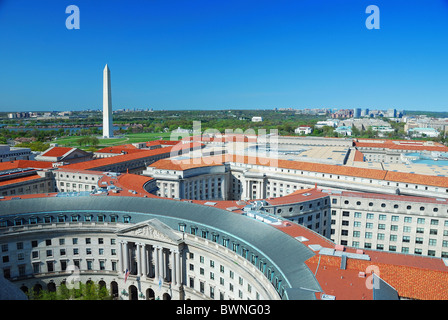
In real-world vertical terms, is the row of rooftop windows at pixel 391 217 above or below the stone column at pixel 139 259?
above

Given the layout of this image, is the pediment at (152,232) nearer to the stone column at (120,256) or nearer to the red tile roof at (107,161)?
the stone column at (120,256)

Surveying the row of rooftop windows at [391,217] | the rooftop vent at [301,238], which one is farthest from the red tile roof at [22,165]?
the row of rooftop windows at [391,217]

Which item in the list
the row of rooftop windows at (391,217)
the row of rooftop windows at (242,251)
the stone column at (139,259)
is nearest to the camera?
the row of rooftop windows at (242,251)

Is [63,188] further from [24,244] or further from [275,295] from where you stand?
[275,295]

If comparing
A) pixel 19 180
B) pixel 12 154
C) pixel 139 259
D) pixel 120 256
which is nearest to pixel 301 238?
pixel 139 259

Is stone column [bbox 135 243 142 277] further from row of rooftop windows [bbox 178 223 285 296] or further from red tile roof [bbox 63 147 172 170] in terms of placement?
red tile roof [bbox 63 147 172 170]

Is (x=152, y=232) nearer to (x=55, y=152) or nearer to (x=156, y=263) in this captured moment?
(x=156, y=263)
